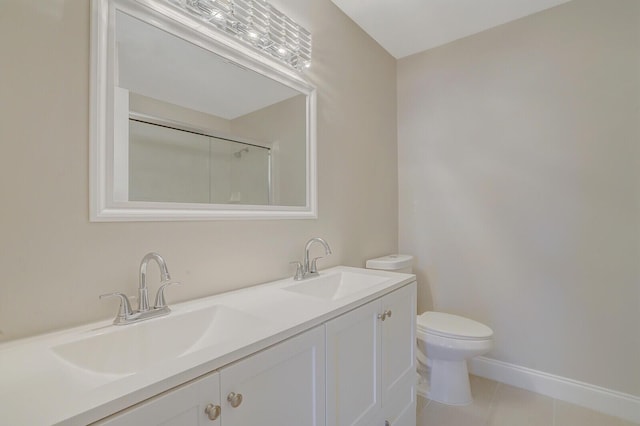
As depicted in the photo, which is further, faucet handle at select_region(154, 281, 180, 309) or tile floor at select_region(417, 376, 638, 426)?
tile floor at select_region(417, 376, 638, 426)

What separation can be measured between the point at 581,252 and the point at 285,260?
1805 millimetres

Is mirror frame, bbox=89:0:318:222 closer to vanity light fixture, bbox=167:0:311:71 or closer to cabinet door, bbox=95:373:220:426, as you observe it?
vanity light fixture, bbox=167:0:311:71

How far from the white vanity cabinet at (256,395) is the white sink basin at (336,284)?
490 millimetres

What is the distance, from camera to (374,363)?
1.16 meters

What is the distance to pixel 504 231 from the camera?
2.02 m

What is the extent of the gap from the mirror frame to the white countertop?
34 centimetres

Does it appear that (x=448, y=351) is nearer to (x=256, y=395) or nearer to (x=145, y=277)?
(x=256, y=395)

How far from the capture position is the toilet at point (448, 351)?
1677 mm

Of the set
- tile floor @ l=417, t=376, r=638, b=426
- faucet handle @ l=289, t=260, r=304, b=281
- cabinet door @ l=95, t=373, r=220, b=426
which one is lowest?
tile floor @ l=417, t=376, r=638, b=426

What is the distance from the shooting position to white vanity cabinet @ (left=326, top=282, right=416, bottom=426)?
97 cm

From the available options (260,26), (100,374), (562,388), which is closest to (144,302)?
(100,374)

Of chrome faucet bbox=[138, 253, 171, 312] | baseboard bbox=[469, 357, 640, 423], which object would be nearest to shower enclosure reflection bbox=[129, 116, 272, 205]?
chrome faucet bbox=[138, 253, 171, 312]

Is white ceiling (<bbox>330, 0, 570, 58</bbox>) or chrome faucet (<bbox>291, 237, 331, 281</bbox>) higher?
white ceiling (<bbox>330, 0, 570, 58</bbox>)

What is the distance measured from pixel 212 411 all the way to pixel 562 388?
2.22 metres
